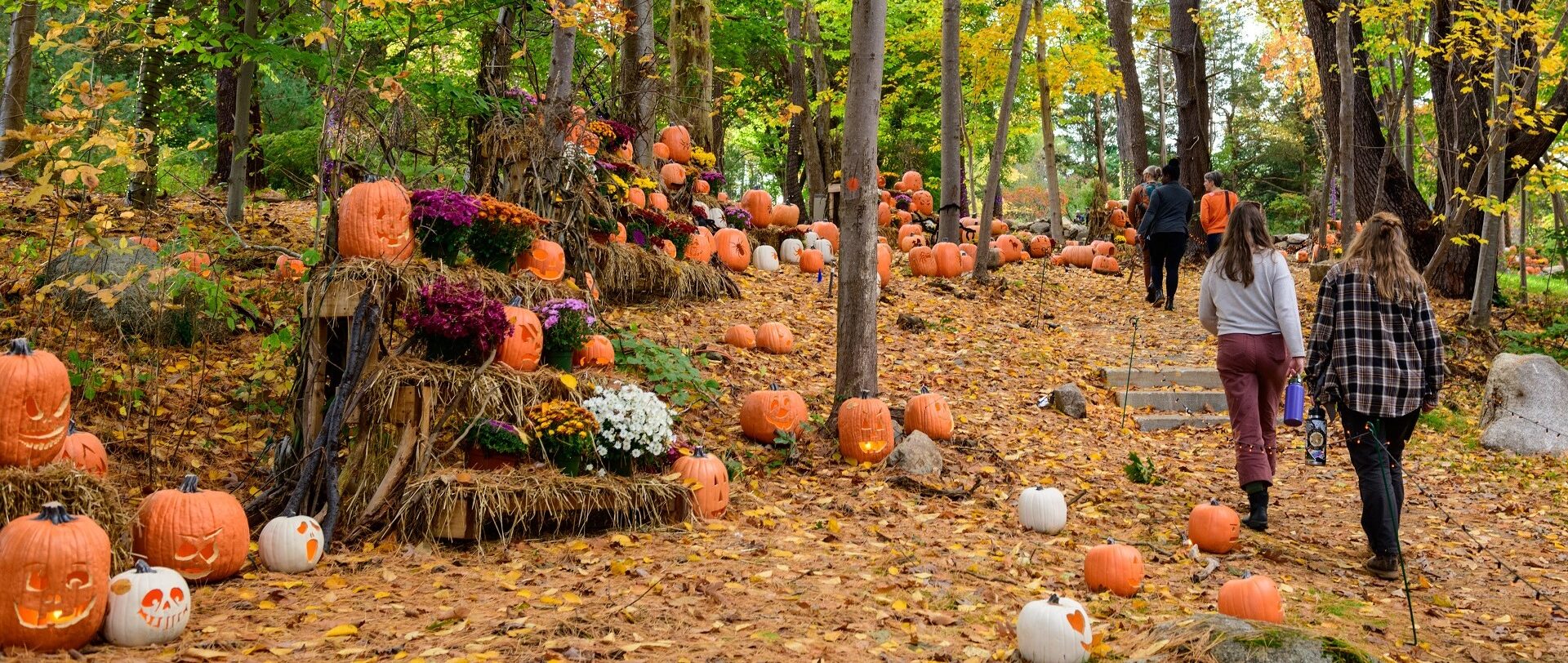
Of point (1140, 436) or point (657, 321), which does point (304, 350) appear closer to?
point (657, 321)

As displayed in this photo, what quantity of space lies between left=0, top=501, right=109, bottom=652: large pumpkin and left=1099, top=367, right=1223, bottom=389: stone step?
25.5ft

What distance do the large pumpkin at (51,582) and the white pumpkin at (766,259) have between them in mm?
8412

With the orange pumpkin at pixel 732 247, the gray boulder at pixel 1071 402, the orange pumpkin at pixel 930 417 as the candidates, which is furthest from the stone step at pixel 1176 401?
the orange pumpkin at pixel 732 247

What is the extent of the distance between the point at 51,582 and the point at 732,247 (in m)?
7.86

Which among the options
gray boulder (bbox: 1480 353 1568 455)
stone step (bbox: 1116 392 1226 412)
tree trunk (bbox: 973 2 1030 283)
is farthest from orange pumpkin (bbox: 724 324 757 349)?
gray boulder (bbox: 1480 353 1568 455)

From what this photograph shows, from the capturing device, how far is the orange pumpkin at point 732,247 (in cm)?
1080

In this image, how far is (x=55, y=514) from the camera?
3.52 m

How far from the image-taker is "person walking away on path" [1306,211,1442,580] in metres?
4.96

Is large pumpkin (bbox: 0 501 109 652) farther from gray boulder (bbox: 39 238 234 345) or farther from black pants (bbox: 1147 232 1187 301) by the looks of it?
black pants (bbox: 1147 232 1187 301)

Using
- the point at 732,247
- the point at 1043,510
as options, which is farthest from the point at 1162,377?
the point at 732,247

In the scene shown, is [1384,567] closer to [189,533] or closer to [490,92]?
[189,533]

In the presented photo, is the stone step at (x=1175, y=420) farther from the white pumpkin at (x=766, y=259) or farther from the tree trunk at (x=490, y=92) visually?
the tree trunk at (x=490, y=92)

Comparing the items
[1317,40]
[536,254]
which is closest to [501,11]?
[536,254]

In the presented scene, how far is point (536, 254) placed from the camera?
22.2 ft
